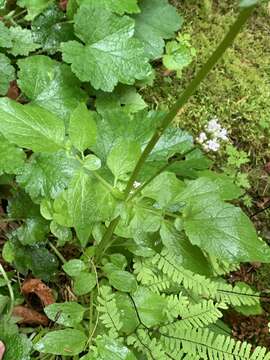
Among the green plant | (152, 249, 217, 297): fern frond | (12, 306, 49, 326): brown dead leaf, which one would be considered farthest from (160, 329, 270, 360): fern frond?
(12, 306, 49, 326): brown dead leaf

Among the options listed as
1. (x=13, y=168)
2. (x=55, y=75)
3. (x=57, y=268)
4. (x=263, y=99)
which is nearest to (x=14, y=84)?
(x=55, y=75)

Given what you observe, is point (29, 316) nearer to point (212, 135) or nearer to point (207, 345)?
point (207, 345)

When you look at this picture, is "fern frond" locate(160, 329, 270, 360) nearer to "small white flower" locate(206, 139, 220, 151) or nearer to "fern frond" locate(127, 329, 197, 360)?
"fern frond" locate(127, 329, 197, 360)

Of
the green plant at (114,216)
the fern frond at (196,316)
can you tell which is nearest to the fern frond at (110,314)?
the green plant at (114,216)

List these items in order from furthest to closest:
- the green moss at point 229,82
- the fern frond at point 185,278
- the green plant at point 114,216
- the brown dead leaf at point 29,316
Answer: the green moss at point 229,82 < the brown dead leaf at point 29,316 < the fern frond at point 185,278 < the green plant at point 114,216

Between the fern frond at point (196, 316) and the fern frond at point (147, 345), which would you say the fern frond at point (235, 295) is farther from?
the fern frond at point (147, 345)

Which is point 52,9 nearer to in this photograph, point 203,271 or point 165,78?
point 165,78
